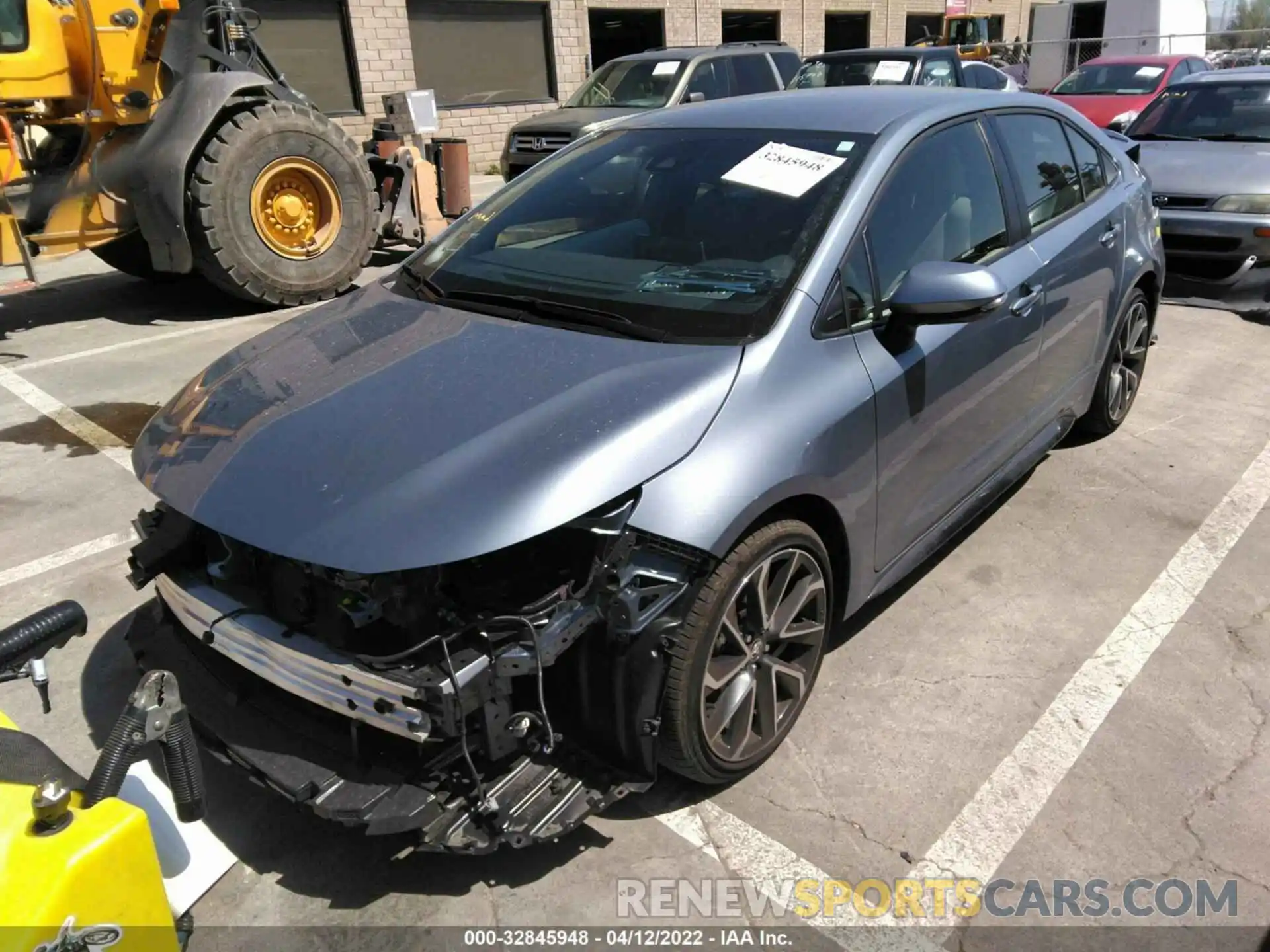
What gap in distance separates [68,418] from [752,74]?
9.11 m

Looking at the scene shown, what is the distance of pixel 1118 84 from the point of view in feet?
43.0

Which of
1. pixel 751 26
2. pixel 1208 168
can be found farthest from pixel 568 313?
pixel 751 26

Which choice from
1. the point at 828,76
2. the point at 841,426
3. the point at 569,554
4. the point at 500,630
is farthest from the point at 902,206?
the point at 828,76

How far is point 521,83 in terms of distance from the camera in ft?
57.1

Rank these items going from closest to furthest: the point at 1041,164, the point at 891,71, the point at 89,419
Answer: the point at 1041,164
the point at 89,419
the point at 891,71

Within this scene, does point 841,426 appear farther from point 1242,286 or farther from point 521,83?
point 521,83

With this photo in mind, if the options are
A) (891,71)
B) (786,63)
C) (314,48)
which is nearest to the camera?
(891,71)

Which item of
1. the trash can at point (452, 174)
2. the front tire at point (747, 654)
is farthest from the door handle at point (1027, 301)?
the trash can at point (452, 174)

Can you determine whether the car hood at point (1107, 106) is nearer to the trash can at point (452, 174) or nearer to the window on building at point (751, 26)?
the trash can at point (452, 174)

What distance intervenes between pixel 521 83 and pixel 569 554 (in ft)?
55.2

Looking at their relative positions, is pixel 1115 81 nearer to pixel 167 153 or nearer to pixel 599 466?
pixel 167 153

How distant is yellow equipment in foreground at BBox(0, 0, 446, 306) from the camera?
6.88 metres

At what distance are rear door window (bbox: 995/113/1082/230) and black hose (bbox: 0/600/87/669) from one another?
3396 millimetres

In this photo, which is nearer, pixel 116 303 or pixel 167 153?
pixel 167 153
